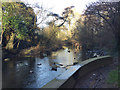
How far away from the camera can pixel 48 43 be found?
86.0 ft

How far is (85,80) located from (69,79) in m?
1.12

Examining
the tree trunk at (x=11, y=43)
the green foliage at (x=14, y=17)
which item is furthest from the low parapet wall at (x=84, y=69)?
the tree trunk at (x=11, y=43)

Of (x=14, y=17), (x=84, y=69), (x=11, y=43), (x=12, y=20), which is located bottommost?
(x=84, y=69)

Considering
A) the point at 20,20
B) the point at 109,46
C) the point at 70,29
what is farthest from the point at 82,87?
the point at 70,29

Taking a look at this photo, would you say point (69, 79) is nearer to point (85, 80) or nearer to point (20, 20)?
point (85, 80)

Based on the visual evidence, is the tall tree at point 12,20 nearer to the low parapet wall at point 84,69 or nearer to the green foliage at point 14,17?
the green foliage at point 14,17

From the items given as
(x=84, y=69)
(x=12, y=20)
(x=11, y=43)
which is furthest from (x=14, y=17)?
(x=84, y=69)

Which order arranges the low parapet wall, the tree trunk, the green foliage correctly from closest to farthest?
1. the low parapet wall
2. the green foliage
3. the tree trunk

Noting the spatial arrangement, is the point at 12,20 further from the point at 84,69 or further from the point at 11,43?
the point at 84,69

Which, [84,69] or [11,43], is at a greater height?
[11,43]

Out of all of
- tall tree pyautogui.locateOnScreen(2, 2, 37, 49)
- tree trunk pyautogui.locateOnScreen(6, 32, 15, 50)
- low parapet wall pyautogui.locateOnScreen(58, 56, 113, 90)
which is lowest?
low parapet wall pyautogui.locateOnScreen(58, 56, 113, 90)

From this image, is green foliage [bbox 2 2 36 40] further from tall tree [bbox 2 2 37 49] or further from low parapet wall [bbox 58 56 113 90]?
low parapet wall [bbox 58 56 113 90]

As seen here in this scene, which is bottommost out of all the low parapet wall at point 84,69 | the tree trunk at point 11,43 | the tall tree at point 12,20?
the low parapet wall at point 84,69

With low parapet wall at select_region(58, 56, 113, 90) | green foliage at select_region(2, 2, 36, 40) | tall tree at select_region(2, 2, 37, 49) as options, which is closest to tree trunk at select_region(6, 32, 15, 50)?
tall tree at select_region(2, 2, 37, 49)
